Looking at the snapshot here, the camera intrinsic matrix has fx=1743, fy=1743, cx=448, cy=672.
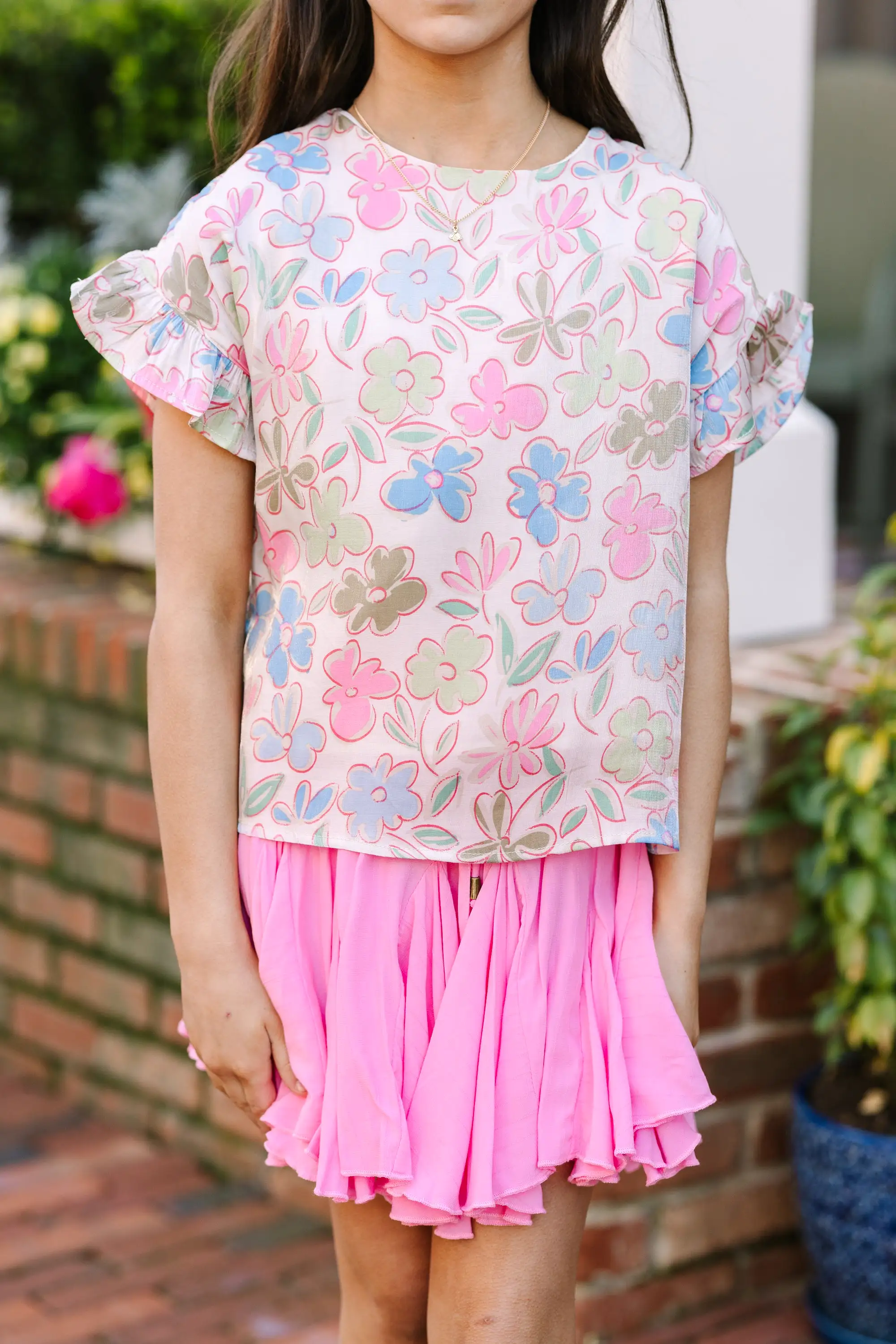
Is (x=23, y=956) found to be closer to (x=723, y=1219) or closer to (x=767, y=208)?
(x=723, y=1219)

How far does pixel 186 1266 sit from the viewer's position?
108 inches

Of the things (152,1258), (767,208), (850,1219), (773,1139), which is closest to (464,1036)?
(850,1219)

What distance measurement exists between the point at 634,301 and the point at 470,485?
218mm

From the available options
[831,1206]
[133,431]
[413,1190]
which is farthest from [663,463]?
[133,431]

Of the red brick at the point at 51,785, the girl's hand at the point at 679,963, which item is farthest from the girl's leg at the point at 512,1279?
the red brick at the point at 51,785

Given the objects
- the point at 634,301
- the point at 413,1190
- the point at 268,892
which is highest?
the point at 634,301

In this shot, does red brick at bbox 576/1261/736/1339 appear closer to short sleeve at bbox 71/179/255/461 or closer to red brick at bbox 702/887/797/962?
red brick at bbox 702/887/797/962

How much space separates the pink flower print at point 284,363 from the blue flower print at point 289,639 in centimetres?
17

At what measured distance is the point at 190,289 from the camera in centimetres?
149

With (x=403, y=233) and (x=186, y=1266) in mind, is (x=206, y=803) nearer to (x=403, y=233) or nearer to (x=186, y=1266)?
(x=403, y=233)

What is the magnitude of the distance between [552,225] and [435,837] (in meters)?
0.54

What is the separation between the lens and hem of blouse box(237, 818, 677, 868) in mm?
1515

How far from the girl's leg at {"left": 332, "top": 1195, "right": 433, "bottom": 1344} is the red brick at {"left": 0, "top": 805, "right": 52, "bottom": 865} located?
5.60 feet

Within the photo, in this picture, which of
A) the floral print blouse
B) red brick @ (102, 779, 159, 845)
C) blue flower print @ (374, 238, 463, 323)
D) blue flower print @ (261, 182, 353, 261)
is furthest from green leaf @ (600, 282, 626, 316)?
red brick @ (102, 779, 159, 845)
